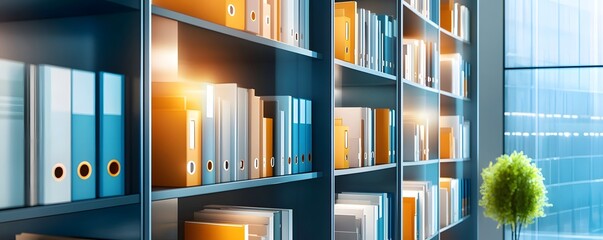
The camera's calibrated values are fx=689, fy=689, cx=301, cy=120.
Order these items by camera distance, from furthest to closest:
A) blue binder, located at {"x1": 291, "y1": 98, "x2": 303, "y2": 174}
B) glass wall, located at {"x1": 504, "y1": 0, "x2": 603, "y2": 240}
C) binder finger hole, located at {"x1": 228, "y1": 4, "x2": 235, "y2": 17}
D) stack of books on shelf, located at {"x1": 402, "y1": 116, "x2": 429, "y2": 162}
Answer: glass wall, located at {"x1": 504, "y1": 0, "x2": 603, "y2": 240}
stack of books on shelf, located at {"x1": 402, "y1": 116, "x2": 429, "y2": 162}
blue binder, located at {"x1": 291, "y1": 98, "x2": 303, "y2": 174}
binder finger hole, located at {"x1": 228, "y1": 4, "x2": 235, "y2": 17}

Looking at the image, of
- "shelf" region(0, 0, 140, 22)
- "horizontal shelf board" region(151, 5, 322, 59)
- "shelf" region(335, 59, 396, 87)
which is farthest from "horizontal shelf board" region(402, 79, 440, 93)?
"shelf" region(0, 0, 140, 22)

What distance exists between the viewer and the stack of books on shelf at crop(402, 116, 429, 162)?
3973 millimetres

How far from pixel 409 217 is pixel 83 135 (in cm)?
271

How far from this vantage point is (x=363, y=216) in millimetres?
3086

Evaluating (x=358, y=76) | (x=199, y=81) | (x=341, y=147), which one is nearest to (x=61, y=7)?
(x=199, y=81)

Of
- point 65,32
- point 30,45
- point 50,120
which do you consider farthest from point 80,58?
point 50,120

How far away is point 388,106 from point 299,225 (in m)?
1.16

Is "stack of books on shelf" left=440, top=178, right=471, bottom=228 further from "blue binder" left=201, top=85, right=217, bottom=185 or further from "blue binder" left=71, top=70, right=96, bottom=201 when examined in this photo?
"blue binder" left=71, top=70, right=96, bottom=201

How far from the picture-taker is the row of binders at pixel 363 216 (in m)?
3.04

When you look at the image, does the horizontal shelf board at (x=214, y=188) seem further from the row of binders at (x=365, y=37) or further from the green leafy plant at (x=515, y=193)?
the green leafy plant at (x=515, y=193)

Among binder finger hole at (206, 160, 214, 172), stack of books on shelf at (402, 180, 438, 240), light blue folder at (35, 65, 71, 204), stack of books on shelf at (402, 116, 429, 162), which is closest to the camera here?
light blue folder at (35, 65, 71, 204)

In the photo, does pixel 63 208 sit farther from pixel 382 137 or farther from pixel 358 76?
pixel 382 137

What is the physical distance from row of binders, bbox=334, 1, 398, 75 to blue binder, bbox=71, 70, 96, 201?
1.61m

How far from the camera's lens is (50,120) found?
1.30 meters
